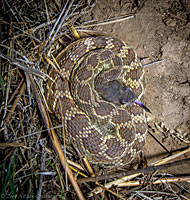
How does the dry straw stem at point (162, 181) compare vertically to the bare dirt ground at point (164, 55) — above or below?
below

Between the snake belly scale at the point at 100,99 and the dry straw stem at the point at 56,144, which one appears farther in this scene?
the snake belly scale at the point at 100,99

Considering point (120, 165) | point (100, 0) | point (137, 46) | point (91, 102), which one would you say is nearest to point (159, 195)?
point (120, 165)

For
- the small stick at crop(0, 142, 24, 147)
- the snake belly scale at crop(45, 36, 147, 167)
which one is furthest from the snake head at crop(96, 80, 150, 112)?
the small stick at crop(0, 142, 24, 147)

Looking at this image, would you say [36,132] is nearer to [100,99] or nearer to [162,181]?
[100,99]

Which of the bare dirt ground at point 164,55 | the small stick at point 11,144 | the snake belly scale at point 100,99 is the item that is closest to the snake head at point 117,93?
the snake belly scale at point 100,99

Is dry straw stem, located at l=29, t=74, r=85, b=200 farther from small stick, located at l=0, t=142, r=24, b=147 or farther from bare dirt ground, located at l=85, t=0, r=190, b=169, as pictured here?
bare dirt ground, located at l=85, t=0, r=190, b=169

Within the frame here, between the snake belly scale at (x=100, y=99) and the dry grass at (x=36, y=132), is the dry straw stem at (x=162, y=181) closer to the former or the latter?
the dry grass at (x=36, y=132)

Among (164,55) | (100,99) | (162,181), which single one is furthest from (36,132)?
(164,55)
